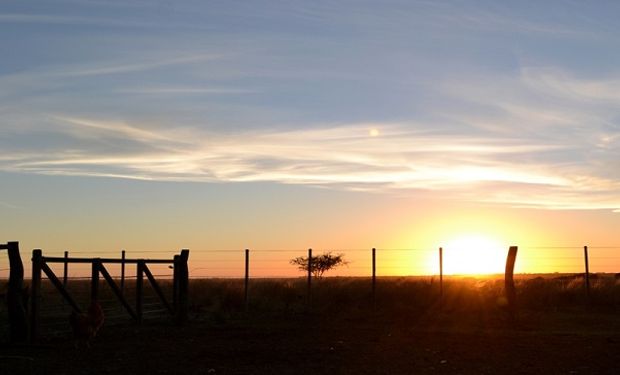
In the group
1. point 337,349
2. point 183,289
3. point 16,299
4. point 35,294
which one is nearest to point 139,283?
point 183,289

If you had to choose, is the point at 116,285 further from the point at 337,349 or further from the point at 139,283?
the point at 337,349

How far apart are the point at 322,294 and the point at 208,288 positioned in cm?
892

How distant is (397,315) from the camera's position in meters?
24.5

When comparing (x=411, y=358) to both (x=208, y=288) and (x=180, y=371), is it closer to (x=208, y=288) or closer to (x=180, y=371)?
(x=180, y=371)

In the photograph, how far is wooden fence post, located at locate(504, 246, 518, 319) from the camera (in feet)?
70.1

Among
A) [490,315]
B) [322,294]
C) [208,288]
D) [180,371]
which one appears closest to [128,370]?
[180,371]

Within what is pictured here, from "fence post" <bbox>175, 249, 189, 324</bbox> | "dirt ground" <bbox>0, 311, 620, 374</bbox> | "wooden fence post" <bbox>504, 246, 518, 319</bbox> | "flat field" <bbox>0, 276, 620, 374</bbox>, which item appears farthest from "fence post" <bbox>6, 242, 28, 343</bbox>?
"wooden fence post" <bbox>504, 246, 518, 319</bbox>

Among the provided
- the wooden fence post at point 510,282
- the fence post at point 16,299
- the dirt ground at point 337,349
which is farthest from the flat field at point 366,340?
the fence post at point 16,299

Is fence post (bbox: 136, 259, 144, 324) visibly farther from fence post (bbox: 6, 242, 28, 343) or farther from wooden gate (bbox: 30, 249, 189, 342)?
fence post (bbox: 6, 242, 28, 343)

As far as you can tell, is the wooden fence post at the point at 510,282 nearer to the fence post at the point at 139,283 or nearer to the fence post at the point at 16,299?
the fence post at the point at 139,283

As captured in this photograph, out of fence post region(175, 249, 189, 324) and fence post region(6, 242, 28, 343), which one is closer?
fence post region(6, 242, 28, 343)

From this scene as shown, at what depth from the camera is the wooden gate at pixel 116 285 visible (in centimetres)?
1770

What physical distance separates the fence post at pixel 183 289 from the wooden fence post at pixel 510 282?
364 inches

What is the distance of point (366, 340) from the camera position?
17.2 meters
